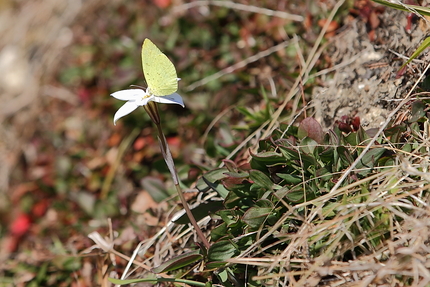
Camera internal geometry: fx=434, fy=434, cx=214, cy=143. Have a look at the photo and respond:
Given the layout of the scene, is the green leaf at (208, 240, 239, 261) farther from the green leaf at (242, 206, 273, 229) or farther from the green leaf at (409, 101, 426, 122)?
the green leaf at (409, 101, 426, 122)

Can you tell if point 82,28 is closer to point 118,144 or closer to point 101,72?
point 101,72

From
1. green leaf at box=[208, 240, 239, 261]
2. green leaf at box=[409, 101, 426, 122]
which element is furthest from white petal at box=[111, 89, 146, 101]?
green leaf at box=[409, 101, 426, 122]

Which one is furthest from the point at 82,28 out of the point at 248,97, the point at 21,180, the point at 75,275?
the point at 75,275

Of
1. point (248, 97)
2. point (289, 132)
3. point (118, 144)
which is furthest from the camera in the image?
point (118, 144)

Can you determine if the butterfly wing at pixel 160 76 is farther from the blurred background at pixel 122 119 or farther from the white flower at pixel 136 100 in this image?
the blurred background at pixel 122 119

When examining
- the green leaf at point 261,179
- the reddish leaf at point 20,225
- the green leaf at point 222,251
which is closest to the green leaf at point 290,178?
the green leaf at point 261,179

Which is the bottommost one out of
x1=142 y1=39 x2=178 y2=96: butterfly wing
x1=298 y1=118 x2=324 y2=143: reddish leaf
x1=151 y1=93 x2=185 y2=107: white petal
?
x1=298 y1=118 x2=324 y2=143: reddish leaf
